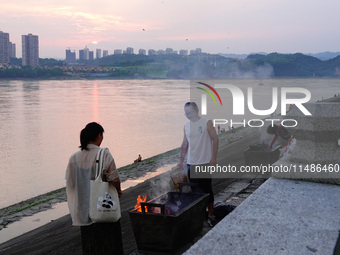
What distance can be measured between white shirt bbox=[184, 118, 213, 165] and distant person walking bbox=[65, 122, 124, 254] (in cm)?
201

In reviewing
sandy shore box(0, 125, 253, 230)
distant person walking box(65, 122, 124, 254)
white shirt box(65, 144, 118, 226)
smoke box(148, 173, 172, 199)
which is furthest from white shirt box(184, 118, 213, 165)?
sandy shore box(0, 125, 253, 230)

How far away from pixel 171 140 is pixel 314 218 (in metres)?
31.2

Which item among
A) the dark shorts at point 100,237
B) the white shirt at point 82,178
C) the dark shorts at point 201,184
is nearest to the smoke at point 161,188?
the dark shorts at point 201,184

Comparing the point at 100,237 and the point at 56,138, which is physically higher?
the point at 100,237

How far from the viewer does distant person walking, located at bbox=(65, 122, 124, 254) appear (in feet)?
12.4

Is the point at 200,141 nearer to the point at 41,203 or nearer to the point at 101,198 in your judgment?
the point at 101,198

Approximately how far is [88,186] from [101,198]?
19 cm

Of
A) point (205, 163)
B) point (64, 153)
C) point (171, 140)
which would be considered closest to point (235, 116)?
point (171, 140)

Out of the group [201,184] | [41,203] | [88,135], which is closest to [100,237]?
[88,135]

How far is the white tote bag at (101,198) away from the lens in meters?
3.74

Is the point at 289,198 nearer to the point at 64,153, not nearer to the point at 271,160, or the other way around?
the point at 271,160

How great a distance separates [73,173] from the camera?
3855 mm

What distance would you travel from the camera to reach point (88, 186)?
3818mm

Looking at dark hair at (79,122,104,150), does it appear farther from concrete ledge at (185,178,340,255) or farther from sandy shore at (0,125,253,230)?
sandy shore at (0,125,253,230)
